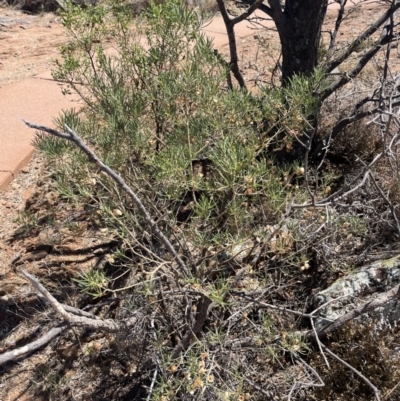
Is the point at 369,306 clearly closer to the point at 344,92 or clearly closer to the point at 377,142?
the point at 377,142

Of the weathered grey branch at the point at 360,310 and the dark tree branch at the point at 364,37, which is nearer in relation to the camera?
the weathered grey branch at the point at 360,310

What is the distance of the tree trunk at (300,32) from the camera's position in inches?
126

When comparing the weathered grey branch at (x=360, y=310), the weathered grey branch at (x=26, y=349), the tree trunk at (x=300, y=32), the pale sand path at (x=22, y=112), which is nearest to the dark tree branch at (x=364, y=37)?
the tree trunk at (x=300, y=32)

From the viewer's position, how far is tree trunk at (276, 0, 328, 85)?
126 inches

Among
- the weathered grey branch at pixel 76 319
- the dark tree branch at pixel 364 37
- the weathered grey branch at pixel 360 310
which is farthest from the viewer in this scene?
the dark tree branch at pixel 364 37

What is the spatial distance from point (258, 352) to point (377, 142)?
1.81 meters

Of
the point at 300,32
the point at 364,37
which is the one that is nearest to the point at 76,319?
the point at 300,32

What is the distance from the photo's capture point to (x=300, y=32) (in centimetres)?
328

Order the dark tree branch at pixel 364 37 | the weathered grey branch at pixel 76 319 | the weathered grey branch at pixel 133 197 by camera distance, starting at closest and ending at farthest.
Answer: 1. the weathered grey branch at pixel 76 319
2. the weathered grey branch at pixel 133 197
3. the dark tree branch at pixel 364 37

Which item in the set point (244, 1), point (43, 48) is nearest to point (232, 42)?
point (244, 1)

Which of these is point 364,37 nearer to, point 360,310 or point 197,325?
point 360,310

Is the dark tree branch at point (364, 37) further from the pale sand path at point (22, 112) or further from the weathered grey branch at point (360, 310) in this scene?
the pale sand path at point (22, 112)

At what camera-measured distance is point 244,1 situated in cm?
351

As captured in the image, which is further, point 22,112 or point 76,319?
point 22,112
